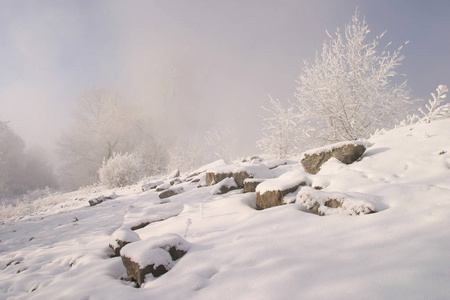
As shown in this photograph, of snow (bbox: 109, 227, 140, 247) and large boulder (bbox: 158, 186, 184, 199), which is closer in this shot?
snow (bbox: 109, 227, 140, 247)

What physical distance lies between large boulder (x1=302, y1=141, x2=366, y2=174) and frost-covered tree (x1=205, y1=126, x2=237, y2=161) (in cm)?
1528

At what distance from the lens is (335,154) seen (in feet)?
11.6

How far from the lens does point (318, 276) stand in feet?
4.19

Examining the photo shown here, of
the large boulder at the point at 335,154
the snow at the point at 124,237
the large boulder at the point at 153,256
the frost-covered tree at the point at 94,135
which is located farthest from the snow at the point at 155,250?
the frost-covered tree at the point at 94,135

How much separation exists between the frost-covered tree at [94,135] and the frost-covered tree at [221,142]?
9.35 metres

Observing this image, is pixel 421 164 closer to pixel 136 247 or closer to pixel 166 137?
pixel 136 247

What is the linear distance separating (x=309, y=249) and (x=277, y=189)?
1.24 m

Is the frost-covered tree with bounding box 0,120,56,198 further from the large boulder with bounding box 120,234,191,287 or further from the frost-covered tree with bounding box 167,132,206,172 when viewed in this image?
the large boulder with bounding box 120,234,191,287

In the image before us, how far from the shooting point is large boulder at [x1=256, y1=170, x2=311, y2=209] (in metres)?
2.80

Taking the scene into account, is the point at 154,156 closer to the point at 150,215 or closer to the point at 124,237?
the point at 150,215

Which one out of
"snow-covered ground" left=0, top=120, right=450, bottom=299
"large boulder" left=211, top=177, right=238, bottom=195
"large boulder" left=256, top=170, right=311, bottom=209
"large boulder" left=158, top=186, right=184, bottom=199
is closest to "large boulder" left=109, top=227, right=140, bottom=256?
"snow-covered ground" left=0, top=120, right=450, bottom=299

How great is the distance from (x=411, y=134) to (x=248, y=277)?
381 cm

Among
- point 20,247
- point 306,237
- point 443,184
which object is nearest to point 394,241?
point 306,237

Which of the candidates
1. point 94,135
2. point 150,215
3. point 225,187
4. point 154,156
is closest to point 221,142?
point 154,156
